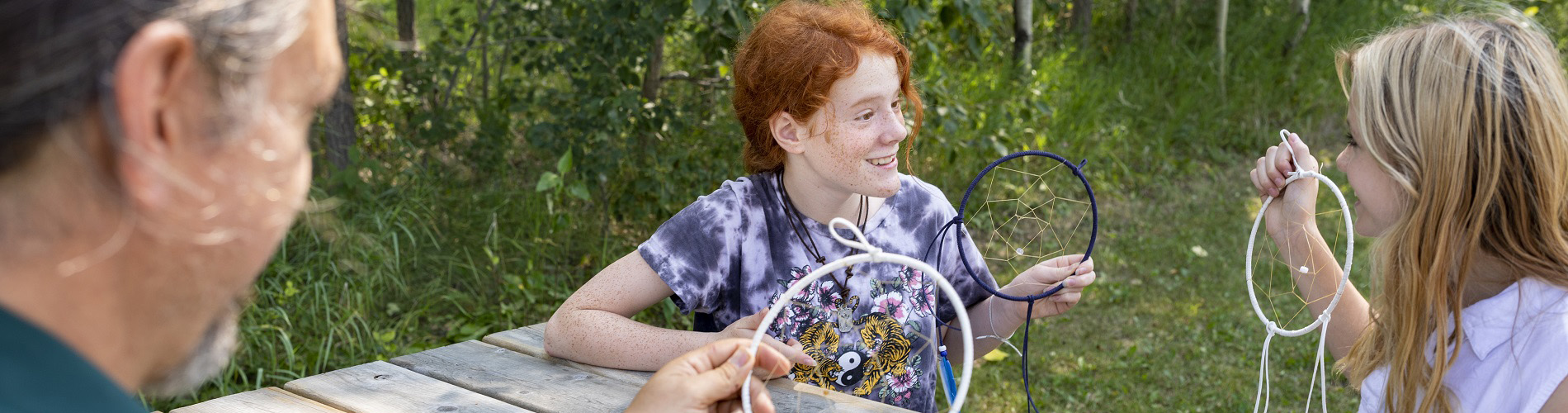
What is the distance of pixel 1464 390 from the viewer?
1.89 metres

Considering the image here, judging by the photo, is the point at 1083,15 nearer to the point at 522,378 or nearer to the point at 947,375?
the point at 947,375

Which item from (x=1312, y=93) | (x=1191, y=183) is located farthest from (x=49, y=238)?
(x=1312, y=93)

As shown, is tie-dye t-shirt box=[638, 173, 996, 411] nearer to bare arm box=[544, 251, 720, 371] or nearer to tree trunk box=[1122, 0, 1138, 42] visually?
bare arm box=[544, 251, 720, 371]

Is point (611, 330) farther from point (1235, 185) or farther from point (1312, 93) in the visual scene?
point (1312, 93)

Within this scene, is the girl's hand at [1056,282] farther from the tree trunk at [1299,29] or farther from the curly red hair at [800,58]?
the tree trunk at [1299,29]

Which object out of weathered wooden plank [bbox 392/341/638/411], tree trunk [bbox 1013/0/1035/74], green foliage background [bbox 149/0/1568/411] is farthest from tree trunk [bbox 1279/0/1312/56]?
weathered wooden plank [bbox 392/341/638/411]

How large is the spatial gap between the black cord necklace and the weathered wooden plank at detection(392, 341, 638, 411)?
53 centimetres

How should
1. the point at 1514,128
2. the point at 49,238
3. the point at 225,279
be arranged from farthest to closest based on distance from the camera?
the point at 1514,128, the point at 225,279, the point at 49,238

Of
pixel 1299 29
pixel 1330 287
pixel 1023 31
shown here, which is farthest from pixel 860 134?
pixel 1299 29

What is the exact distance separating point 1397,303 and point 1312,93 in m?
6.18

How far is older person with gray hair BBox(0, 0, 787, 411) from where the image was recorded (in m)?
0.76

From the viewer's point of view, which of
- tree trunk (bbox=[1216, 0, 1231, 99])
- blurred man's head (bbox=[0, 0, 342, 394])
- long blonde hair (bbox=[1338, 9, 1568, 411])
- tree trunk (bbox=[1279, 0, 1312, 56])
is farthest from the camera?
tree trunk (bbox=[1279, 0, 1312, 56])

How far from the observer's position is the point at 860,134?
231 cm

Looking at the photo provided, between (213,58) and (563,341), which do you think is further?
(563,341)
